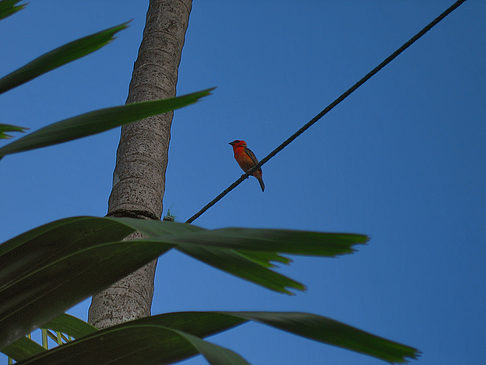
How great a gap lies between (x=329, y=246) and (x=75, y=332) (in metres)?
0.47

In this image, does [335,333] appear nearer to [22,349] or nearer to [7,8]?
[22,349]

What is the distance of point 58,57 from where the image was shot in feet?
2.10

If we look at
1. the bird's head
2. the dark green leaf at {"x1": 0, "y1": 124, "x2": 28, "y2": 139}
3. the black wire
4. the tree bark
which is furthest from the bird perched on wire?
the dark green leaf at {"x1": 0, "y1": 124, "x2": 28, "y2": 139}

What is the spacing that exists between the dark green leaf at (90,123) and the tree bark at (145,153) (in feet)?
3.11

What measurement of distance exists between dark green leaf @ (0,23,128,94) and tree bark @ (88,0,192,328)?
929 millimetres

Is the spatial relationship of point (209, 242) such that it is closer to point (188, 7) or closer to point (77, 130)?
point (77, 130)

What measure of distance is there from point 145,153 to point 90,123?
1.31 meters

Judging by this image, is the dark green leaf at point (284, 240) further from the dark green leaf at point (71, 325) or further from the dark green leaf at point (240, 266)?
the dark green leaf at point (71, 325)

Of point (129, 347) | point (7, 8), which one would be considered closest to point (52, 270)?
point (129, 347)

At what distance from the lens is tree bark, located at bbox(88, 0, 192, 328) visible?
147cm

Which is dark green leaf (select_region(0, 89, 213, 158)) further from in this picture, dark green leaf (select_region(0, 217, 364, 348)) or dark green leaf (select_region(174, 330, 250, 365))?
dark green leaf (select_region(174, 330, 250, 365))

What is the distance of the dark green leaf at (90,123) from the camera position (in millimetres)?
545

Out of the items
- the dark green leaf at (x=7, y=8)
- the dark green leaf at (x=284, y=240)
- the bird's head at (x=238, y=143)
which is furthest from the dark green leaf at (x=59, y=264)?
the bird's head at (x=238, y=143)

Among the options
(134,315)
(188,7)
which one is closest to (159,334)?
(134,315)
